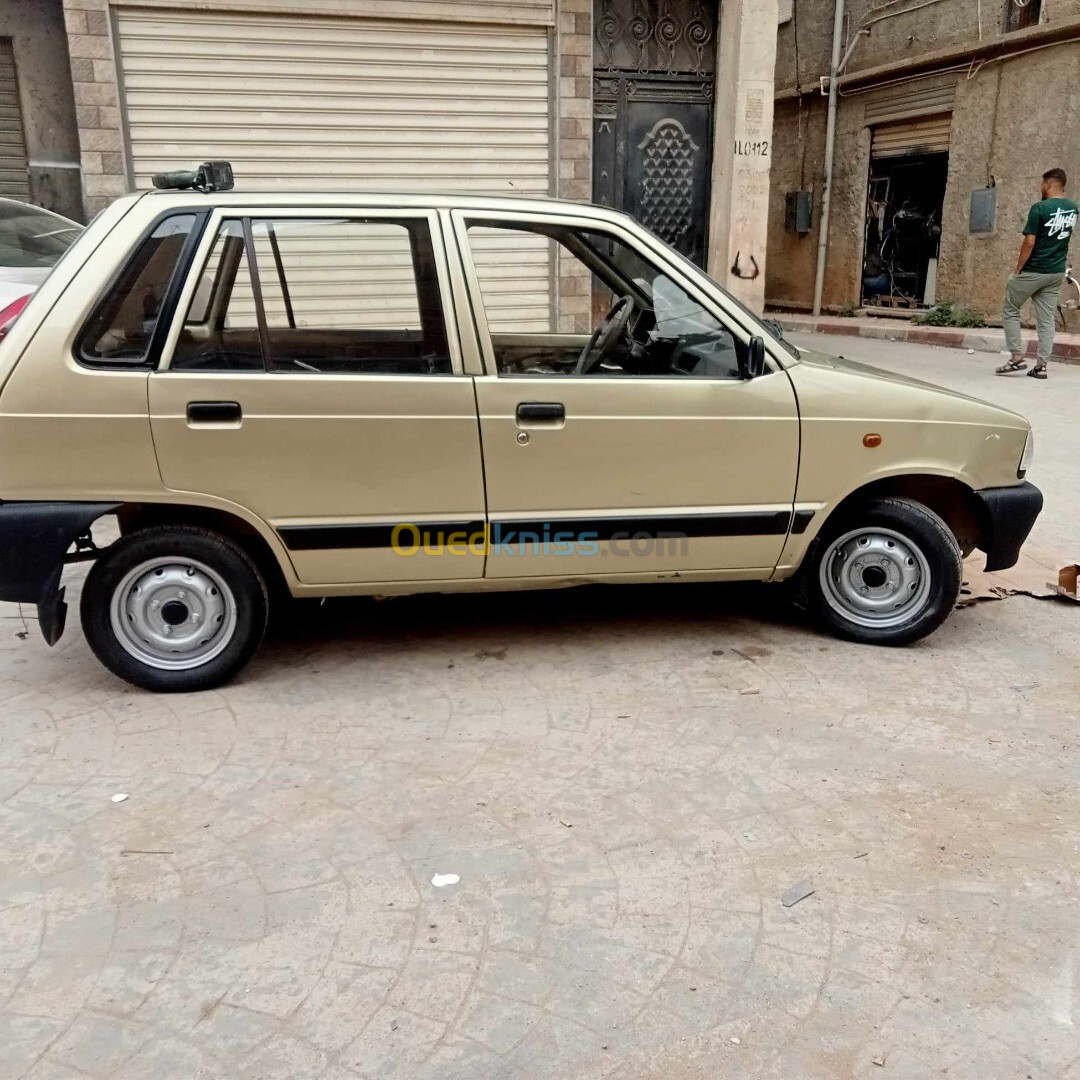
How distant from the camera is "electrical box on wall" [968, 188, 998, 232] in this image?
15.2 metres

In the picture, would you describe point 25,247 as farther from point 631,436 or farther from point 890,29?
point 890,29

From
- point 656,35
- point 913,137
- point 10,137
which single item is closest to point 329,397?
point 656,35

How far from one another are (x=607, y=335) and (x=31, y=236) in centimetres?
485

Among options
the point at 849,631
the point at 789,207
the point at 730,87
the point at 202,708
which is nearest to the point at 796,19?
the point at 789,207

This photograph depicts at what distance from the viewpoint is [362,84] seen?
902 cm

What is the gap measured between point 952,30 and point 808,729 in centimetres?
1612

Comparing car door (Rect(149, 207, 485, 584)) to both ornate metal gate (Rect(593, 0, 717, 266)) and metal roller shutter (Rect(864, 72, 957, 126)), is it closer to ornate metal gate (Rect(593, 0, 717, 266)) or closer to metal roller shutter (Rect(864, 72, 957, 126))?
ornate metal gate (Rect(593, 0, 717, 266))

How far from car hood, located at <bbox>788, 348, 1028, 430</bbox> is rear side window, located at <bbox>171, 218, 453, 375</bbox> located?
1.42m

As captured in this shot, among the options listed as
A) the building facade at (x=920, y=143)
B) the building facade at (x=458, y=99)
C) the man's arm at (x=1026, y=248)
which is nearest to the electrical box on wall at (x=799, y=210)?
the building facade at (x=920, y=143)

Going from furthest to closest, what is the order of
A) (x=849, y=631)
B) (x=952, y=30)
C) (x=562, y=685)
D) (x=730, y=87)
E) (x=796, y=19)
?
1. (x=796, y=19)
2. (x=952, y=30)
3. (x=730, y=87)
4. (x=849, y=631)
5. (x=562, y=685)

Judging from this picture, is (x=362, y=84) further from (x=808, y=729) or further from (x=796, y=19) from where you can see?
(x=796, y=19)

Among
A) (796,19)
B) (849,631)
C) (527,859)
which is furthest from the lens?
(796,19)

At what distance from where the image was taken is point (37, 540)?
3346 millimetres

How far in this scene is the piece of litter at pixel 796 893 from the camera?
246 centimetres
